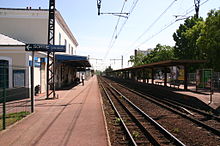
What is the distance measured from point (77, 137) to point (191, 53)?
3821 centimetres

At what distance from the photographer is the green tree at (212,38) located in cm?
2679

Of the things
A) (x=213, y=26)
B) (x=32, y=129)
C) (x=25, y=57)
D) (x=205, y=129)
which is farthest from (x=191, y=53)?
(x=32, y=129)

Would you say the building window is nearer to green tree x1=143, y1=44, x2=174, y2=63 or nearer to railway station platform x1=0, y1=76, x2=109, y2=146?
railway station platform x1=0, y1=76, x2=109, y2=146

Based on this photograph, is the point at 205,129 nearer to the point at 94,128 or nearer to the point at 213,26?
the point at 94,128

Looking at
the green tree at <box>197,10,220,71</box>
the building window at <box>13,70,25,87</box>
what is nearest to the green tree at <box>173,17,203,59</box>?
the green tree at <box>197,10,220,71</box>

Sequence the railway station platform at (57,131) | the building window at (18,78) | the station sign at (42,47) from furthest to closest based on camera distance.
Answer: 1. the building window at (18,78)
2. the station sign at (42,47)
3. the railway station platform at (57,131)

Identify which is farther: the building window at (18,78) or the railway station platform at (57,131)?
the building window at (18,78)

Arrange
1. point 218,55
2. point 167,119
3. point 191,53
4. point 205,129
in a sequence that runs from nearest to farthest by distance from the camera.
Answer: point 205,129 < point 167,119 < point 218,55 < point 191,53

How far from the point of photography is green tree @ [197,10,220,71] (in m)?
26.8

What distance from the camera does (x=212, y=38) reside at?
28375 millimetres

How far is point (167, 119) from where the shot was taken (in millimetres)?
10023

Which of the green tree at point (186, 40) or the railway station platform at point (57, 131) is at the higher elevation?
the green tree at point (186, 40)

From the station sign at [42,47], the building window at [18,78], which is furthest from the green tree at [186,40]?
the building window at [18,78]

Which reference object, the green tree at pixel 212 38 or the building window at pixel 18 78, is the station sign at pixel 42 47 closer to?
the building window at pixel 18 78
